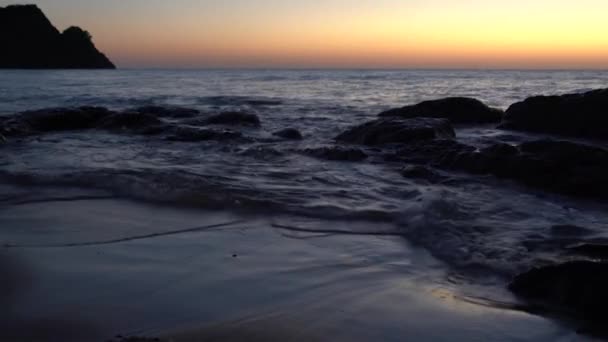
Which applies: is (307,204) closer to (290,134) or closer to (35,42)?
(290,134)

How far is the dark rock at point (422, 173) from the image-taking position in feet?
26.6

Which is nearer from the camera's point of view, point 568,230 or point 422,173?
point 568,230

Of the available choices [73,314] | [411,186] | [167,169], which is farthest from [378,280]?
[167,169]

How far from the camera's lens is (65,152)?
9969 millimetres

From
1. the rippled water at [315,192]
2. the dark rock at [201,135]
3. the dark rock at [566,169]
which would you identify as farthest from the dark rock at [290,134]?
the dark rock at [566,169]

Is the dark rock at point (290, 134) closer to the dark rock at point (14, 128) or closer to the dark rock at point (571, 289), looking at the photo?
the dark rock at point (14, 128)

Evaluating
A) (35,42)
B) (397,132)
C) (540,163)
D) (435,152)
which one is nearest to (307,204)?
(540,163)

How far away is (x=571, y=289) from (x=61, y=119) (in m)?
14.4

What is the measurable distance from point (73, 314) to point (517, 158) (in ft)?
23.3

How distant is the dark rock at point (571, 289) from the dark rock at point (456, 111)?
12.1 metres

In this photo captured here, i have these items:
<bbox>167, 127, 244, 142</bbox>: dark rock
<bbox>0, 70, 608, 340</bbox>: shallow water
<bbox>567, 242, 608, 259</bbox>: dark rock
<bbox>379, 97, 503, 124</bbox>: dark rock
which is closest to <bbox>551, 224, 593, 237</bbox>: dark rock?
<bbox>0, 70, 608, 340</bbox>: shallow water

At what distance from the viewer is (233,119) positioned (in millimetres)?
16188

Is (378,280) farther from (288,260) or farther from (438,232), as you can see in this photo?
(438,232)

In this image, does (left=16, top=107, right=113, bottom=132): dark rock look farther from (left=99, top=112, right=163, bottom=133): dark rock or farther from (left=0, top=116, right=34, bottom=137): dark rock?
(left=99, top=112, right=163, bottom=133): dark rock
